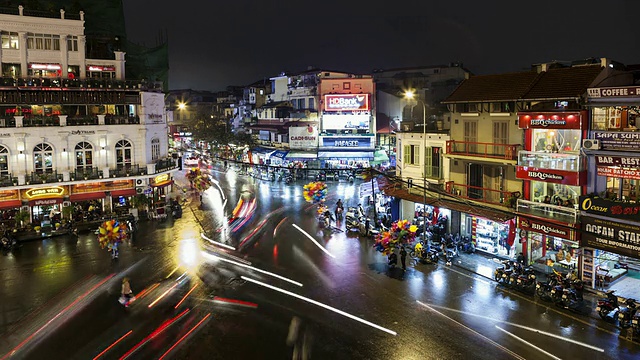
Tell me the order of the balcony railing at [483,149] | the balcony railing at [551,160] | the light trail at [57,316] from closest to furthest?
1. the light trail at [57,316]
2. the balcony railing at [551,160]
3. the balcony railing at [483,149]

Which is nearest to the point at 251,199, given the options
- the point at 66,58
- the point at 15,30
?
the point at 66,58

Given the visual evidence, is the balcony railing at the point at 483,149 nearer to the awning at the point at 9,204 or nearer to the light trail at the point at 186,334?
the light trail at the point at 186,334

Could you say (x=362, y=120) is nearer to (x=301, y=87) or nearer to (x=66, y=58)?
(x=301, y=87)

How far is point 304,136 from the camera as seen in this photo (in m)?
66.1

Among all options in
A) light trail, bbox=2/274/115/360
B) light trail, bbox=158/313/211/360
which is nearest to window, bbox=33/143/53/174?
light trail, bbox=2/274/115/360

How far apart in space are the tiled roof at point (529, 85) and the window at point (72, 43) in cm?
3522

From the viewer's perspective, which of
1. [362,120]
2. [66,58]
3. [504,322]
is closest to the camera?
[504,322]

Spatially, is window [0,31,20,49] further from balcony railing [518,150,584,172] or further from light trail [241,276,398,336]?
balcony railing [518,150,584,172]

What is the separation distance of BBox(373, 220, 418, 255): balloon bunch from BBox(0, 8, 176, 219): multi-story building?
2717 cm

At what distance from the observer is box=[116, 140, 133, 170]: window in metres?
45.7

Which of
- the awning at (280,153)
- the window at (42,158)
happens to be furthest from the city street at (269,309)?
the awning at (280,153)

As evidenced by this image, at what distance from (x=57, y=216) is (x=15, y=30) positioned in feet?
55.7

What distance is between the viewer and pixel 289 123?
68.2 metres

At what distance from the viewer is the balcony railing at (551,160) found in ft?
82.5
